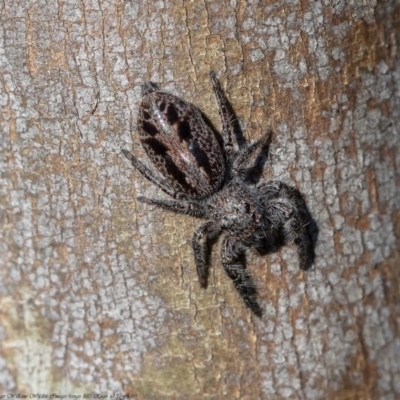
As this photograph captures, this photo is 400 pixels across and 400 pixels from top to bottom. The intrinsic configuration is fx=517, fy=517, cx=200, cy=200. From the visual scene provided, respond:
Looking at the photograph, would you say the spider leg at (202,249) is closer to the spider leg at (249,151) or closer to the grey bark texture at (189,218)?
the grey bark texture at (189,218)

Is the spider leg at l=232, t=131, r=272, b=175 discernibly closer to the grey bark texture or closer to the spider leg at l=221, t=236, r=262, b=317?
the grey bark texture

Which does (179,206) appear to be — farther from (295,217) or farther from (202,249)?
(295,217)

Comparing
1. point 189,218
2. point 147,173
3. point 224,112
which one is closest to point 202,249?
point 189,218

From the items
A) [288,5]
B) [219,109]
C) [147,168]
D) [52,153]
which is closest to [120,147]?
[147,168]

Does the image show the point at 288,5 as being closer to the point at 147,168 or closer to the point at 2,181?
the point at 147,168

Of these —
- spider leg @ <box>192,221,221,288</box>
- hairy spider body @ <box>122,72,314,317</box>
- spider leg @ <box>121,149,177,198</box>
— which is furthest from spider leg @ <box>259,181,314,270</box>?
spider leg @ <box>121,149,177,198</box>

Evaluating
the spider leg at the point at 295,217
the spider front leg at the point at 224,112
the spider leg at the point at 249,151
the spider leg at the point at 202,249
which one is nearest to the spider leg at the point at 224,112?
the spider front leg at the point at 224,112
